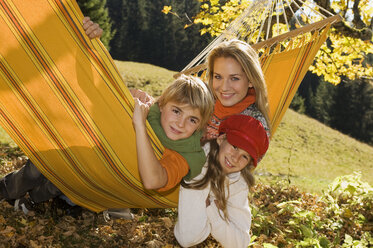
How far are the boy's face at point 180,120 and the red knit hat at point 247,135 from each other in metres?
0.18

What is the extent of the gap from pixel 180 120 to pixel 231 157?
0.32m

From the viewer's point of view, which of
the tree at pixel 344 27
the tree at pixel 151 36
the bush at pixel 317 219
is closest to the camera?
the bush at pixel 317 219

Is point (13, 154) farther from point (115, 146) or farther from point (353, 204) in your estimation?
point (353, 204)

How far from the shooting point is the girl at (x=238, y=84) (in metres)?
2.17

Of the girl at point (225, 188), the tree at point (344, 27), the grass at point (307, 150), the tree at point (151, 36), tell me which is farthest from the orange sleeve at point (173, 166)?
the tree at point (151, 36)

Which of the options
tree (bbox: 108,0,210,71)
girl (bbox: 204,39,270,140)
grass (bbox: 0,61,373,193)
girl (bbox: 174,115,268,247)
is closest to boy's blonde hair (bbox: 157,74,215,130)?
girl (bbox: 174,115,268,247)

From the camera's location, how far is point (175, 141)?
1.70 m

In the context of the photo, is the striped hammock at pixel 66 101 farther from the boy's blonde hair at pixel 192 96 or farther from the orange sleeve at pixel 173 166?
the boy's blonde hair at pixel 192 96

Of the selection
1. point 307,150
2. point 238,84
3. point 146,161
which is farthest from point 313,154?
point 146,161

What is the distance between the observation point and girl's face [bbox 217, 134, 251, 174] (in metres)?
1.72

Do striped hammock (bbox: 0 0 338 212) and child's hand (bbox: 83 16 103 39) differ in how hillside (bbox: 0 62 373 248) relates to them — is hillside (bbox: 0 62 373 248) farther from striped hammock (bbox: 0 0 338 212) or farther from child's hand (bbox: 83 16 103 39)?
child's hand (bbox: 83 16 103 39)

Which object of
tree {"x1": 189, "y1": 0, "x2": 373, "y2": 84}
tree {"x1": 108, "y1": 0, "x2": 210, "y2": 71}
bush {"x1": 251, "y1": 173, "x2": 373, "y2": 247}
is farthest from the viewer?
tree {"x1": 108, "y1": 0, "x2": 210, "y2": 71}

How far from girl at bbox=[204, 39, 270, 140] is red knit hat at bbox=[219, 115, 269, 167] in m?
0.42

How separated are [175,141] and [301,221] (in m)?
1.80
